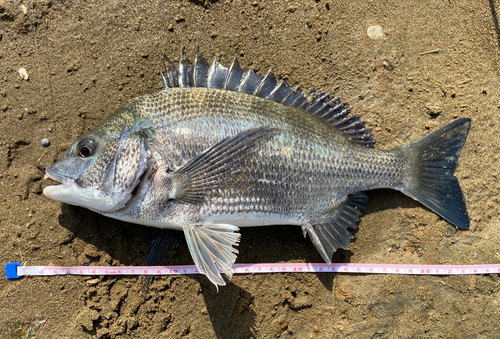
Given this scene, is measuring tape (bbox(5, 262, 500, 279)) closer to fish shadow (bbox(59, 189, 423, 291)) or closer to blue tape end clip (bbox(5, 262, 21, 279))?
fish shadow (bbox(59, 189, 423, 291))

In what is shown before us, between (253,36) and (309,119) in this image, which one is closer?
(309,119)

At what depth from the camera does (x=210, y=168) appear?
256 centimetres

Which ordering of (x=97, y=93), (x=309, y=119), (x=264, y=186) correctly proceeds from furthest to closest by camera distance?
1. (x=97, y=93)
2. (x=309, y=119)
3. (x=264, y=186)

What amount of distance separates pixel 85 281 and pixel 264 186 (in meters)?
1.84

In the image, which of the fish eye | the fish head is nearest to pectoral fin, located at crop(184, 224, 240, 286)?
the fish head

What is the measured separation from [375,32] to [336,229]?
6.43ft

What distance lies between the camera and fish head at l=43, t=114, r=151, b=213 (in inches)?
98.7

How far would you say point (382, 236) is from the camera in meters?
3.12

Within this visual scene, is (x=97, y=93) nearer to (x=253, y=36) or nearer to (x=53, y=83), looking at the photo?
(x=53, y=83)

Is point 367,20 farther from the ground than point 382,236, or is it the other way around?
point 367,20

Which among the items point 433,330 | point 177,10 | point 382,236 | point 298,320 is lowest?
point 433,330

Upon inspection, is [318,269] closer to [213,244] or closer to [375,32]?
[213,244]

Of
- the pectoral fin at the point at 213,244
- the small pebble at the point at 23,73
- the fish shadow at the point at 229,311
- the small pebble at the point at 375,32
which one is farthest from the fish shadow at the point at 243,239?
the small pebble at the point at 375,32

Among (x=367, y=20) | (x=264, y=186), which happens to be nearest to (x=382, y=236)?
(x=264, y=186)
